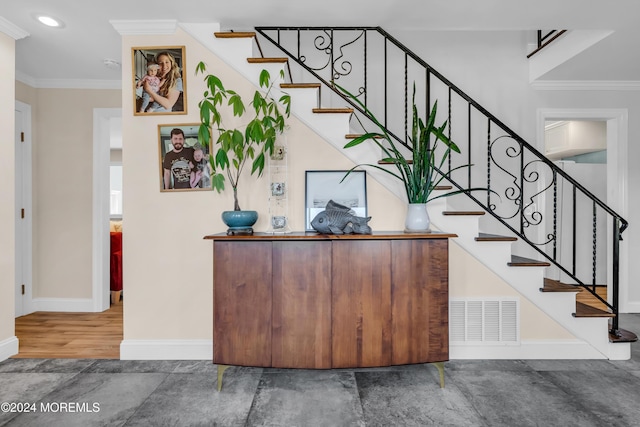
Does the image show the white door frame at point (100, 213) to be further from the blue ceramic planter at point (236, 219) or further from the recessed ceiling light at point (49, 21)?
the blue ceramic planter at point (236, 219)

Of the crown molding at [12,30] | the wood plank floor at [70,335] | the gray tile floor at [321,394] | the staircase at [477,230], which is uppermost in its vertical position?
the crown molding at [12,30]

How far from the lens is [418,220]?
2.28 metres

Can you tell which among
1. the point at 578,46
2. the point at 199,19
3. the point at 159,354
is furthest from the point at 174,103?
the point at 578,46

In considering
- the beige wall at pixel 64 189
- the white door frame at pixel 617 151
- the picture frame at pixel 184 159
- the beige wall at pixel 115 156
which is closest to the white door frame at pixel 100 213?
the beige wall at pixel 64 189

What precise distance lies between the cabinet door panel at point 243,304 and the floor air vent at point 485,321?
4.56ft

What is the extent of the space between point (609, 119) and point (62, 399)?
5.20 m

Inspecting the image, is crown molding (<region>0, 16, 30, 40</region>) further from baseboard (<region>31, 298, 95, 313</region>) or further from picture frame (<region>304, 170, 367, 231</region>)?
baseboard (<region>31, 298, 95, 313</region>)

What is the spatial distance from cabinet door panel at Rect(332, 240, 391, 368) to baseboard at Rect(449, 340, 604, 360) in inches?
32.5

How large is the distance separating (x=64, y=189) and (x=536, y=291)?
4555mm

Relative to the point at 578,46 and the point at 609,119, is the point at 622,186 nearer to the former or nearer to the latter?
the point at 609,119

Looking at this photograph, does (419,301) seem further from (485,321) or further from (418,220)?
(485,321)

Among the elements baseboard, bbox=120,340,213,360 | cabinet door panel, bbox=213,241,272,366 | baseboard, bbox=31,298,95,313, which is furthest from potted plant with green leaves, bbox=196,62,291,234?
baseboard, bbox=31,298,95,313

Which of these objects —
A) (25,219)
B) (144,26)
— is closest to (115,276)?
(25,219)

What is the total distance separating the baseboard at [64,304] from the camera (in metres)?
3.71
